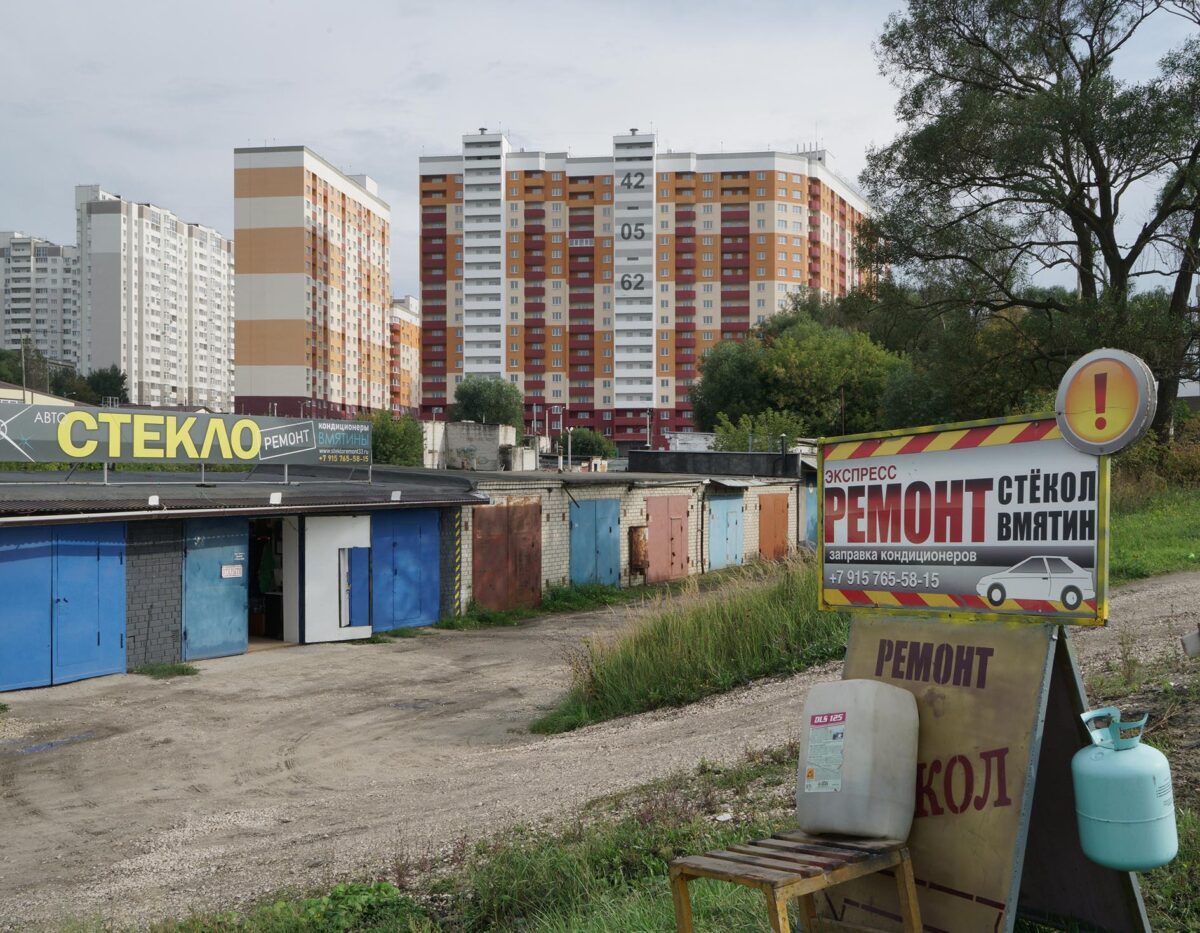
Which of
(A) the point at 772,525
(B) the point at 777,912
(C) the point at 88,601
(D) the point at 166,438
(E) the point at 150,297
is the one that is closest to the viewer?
(B) the point at 777,912

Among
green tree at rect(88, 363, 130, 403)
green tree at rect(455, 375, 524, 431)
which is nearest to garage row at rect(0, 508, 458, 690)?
green tree at rect(455, 375, 524, 431)

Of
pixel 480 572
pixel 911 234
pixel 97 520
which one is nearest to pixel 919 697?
pixel 97 520

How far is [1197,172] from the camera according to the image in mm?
24500

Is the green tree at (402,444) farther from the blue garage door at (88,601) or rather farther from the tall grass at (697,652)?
the tall grass at (697,652)

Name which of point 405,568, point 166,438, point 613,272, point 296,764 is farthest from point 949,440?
point 613,272

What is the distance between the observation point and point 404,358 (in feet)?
501

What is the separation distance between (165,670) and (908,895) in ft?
47.6

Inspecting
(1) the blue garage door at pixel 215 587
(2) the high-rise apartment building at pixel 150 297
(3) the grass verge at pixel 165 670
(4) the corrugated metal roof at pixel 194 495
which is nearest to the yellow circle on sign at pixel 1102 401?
(4) the corrugated metal roof at pixel 194 495

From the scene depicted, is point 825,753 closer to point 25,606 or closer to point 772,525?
point 25,606

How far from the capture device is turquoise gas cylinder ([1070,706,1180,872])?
3.75 m

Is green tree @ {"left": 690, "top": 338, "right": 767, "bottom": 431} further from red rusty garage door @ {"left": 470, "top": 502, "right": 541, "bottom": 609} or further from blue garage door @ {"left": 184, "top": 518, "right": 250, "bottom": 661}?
blue garage door @ {"left": 184, "top": 518, "right": 250, "bottom": 661}

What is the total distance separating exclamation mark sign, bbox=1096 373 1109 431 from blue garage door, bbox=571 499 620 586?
867 inches

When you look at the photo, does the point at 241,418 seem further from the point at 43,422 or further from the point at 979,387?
the point at 979,387

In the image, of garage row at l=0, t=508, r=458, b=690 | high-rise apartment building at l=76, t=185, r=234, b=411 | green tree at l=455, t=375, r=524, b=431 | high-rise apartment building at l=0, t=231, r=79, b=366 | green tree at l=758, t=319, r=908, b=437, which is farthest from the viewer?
high-rise apartment building at l=0, t=231, r=79, b=366
